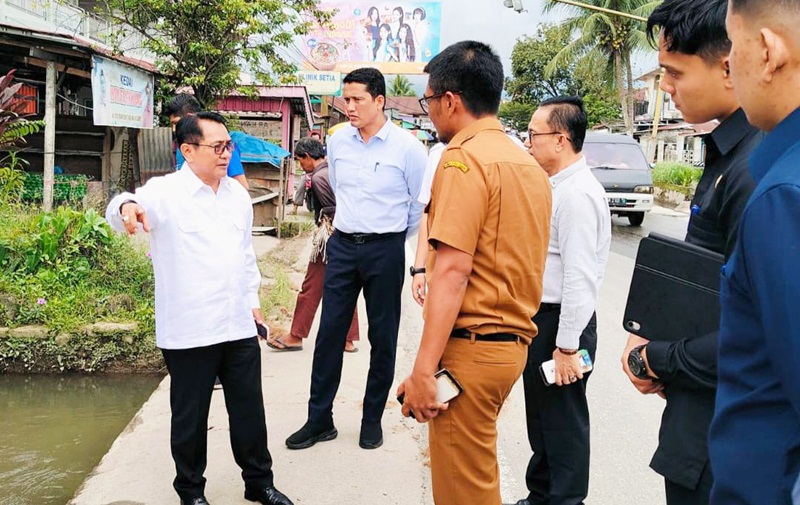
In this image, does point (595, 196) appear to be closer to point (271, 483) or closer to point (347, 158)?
point (347, 158)

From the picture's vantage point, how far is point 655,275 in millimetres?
1921

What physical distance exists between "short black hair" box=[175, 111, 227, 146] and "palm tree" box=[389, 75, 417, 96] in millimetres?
67943

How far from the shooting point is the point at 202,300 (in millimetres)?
2904

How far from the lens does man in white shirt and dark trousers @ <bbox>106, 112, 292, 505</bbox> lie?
288 centimetres

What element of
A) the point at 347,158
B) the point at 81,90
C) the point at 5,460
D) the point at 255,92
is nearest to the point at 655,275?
the point at 347,158

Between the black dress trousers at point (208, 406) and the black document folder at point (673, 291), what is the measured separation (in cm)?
180

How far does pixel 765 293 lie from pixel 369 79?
3087 millimetres

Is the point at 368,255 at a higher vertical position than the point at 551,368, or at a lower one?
higher

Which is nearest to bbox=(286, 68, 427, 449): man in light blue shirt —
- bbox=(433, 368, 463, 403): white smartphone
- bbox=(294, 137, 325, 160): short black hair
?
bbox=(433, 368, 463, 403): white smartphone

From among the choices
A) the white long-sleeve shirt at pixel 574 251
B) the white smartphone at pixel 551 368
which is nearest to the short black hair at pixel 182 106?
the white long-sleeve shirt at pixel 574 251

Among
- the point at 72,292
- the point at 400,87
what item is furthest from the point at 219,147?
the point at 400,87

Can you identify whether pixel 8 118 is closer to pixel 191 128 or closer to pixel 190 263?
pixel 191 128

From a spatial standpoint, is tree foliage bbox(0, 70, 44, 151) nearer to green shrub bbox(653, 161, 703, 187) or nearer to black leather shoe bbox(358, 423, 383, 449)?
black leather shoe bbox(358, 423, 383, 449)

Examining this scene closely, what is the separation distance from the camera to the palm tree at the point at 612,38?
2569 centimetres
